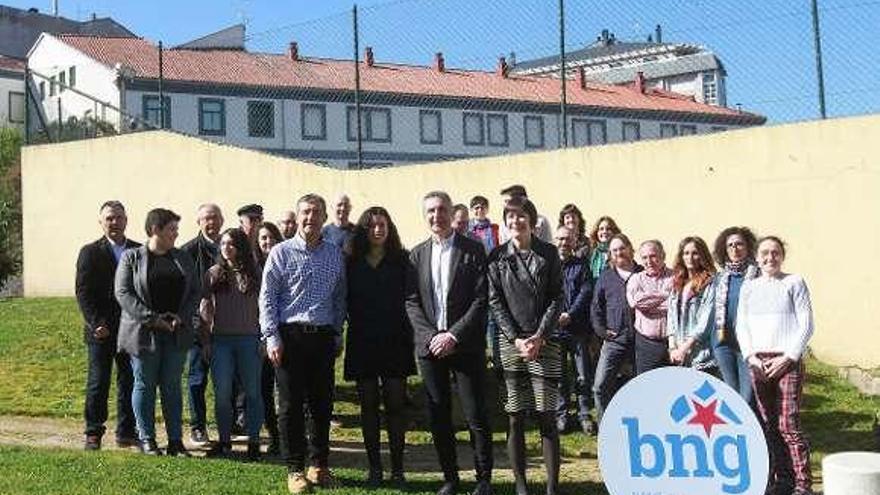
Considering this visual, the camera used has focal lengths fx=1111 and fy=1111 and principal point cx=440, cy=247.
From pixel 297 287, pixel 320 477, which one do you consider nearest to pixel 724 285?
pixel 297 287

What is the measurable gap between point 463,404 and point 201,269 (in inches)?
102

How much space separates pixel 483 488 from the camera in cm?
670

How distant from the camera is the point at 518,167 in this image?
1383 cm

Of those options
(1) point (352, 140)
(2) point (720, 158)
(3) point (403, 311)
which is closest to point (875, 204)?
(2) point (720, 158)

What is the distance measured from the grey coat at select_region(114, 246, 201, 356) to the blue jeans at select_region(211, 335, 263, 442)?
257 mm

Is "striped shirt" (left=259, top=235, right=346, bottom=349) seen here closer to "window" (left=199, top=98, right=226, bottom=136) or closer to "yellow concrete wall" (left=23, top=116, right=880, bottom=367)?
"yellow concrete wall" (left=23, top=116, right=880, bottom=367)

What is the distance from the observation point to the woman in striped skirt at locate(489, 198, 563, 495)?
658 centimetres

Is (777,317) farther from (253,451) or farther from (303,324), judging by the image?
(253,451)

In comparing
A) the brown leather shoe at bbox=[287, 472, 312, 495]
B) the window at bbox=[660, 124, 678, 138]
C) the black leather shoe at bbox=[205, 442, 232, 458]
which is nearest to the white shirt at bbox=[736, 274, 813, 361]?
the brown leather shoe at bbox=[287, 472, 312, 495]

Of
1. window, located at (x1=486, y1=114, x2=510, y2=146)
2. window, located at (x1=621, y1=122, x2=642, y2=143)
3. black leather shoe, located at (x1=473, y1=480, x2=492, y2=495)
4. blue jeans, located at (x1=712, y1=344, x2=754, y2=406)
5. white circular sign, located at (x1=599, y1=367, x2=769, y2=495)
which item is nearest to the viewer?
white circular sign, located at (x1=599, y1=367, x2=769, y2=495)

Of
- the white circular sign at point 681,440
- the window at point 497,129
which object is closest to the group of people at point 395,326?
the white circular sign at point 681,440

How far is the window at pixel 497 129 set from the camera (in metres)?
28.4

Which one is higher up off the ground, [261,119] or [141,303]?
[261,119]

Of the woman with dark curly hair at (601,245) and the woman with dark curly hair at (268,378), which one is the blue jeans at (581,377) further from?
the woman with dark curly hair at (268,378)
